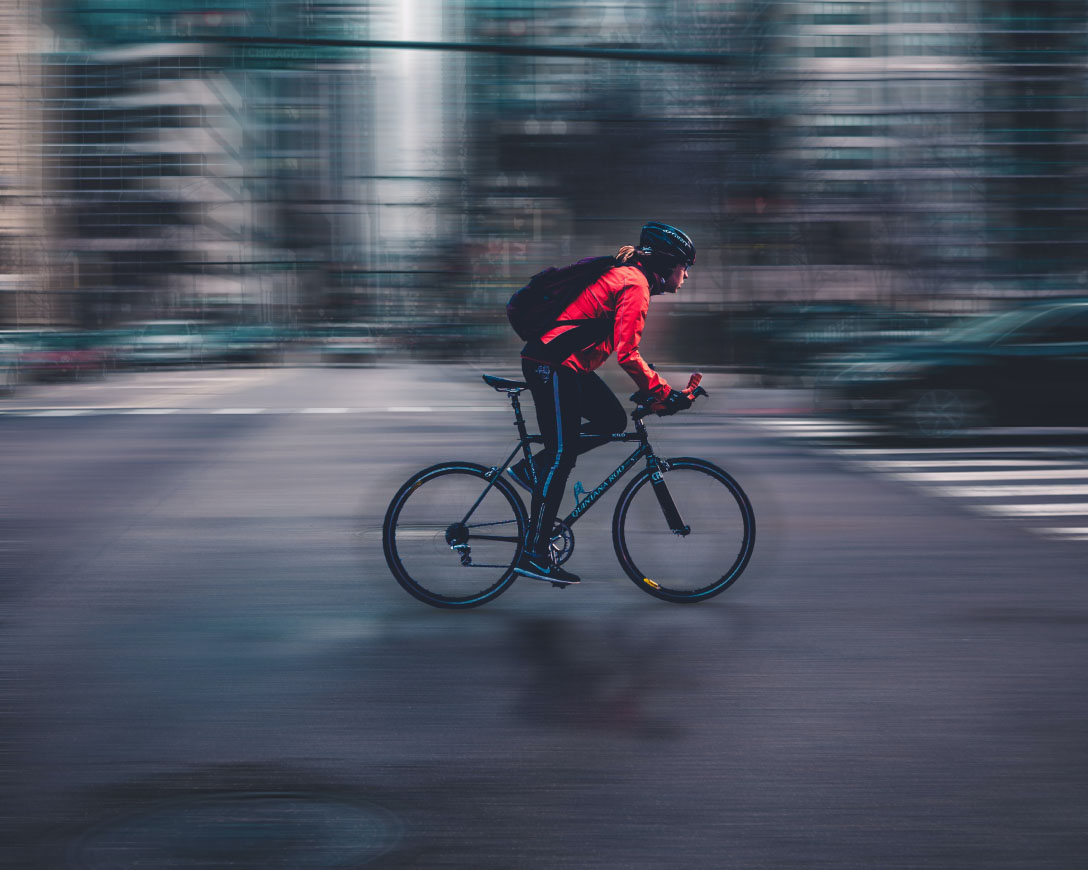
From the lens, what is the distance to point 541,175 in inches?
1334

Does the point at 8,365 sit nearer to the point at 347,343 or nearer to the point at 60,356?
the point at 60,356

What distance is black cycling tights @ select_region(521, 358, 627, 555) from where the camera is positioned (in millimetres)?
6492

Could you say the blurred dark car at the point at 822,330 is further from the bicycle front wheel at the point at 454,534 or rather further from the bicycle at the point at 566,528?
the bicycle front wheel at the point at 454,534

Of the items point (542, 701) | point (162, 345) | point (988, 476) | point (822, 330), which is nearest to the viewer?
point (542, 701)

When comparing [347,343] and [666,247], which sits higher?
[666,247]

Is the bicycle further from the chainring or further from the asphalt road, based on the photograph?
the asphalt road

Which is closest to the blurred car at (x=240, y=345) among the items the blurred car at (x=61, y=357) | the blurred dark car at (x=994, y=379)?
the blurred car at (x=61, y=357)

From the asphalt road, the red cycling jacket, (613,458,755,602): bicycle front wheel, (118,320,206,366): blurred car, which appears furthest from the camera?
(118,320,206,366): blurred car

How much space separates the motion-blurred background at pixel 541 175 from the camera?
28.6m

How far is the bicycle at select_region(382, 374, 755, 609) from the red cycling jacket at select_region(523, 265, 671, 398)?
0.26 metres

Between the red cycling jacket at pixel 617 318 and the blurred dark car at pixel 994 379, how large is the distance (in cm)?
878

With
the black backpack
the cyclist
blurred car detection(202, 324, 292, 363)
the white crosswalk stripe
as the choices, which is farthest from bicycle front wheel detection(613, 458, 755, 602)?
blurred car detection(202, 324, 292, 363)

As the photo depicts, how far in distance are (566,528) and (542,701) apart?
1.68m

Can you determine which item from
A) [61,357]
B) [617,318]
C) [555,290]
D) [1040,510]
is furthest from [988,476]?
[61,357]
